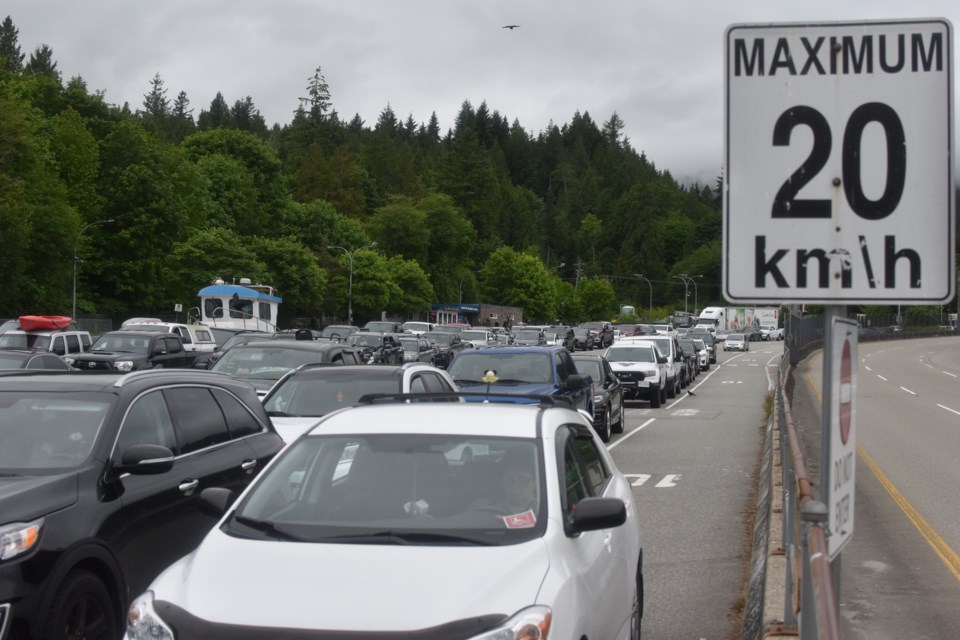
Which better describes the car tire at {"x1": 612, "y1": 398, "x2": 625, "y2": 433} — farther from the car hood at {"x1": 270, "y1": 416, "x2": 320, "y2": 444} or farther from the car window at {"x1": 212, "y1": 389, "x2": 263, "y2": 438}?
the car window at {"x1": 212, "y1": 389, "x2": 263, "y2": 438}

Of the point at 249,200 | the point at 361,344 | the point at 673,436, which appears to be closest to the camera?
the point at 673,436

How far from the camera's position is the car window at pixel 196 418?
7.20 meters

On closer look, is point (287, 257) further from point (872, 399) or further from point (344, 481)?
point (344, 481)

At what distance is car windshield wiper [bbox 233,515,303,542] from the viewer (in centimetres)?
473

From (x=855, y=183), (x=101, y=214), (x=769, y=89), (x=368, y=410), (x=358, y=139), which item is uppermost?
(x=358, y=139)

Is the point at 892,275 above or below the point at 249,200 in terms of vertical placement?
below

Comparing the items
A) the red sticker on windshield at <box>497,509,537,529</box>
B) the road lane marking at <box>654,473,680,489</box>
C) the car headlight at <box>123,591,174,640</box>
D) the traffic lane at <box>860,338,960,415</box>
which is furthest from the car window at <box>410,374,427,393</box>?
the traffic lane at <box>860,338,960,415</box>

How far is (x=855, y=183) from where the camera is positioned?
376 cm

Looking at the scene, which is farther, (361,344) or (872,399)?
(361,344)

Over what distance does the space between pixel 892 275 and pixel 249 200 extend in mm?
85901

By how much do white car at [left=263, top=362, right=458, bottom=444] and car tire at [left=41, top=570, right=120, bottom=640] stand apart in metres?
5.55

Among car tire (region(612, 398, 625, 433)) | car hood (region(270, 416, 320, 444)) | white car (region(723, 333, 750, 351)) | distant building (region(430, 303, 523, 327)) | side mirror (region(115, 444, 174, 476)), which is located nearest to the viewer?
side mirror (region(115, 444, 174, 476))

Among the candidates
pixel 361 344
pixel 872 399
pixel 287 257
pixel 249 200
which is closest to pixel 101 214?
pixel 287 257

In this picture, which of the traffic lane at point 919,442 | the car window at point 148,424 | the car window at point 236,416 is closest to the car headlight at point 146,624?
the car window at point 148,424
